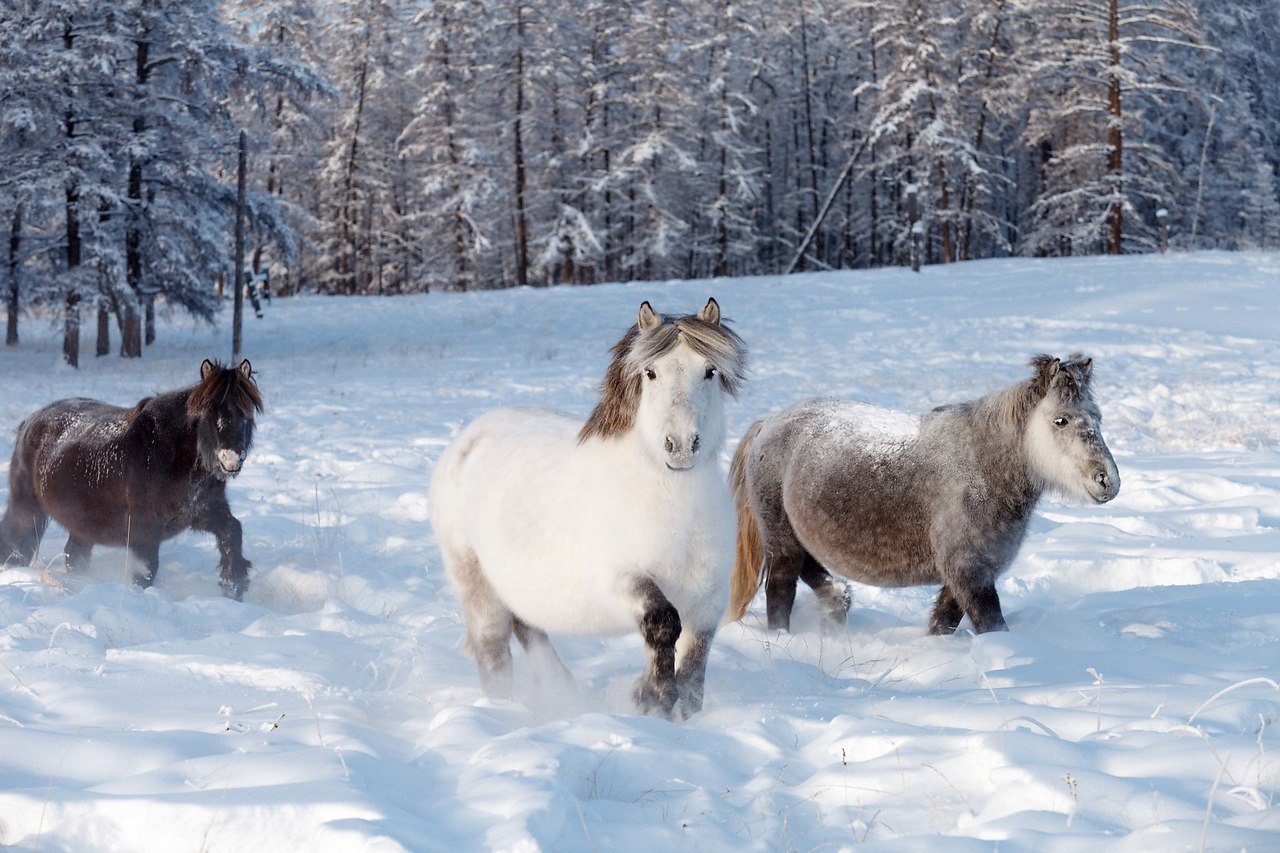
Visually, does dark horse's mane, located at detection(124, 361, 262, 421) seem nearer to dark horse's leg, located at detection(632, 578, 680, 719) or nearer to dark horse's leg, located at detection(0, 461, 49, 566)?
dark horse's leg, located at detection(0, 461, 49, 566)

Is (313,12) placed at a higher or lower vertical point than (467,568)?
higher

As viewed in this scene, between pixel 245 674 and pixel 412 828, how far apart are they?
208cm

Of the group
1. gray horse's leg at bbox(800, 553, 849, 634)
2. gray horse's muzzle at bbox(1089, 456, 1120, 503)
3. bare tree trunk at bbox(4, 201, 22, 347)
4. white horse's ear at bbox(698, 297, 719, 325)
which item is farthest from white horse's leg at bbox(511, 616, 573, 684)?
bare tree trunk at bbox(4, 201, 22, 347)

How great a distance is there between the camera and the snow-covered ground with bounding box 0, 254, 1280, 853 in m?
2.83

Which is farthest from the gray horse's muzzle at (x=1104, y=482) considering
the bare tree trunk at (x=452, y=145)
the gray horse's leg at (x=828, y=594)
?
the bare tree trunk at (x=452, y=145)

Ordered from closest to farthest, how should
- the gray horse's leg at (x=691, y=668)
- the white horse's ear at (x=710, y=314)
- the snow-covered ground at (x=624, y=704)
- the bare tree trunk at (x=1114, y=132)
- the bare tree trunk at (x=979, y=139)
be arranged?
the snow-covered ground at (x=624, y=704) < the gray horse's leg at (x=691, y=668) < the white horse's ear at (x=710, y=314) < the bare tree trunk at (x=1114, y=132) < the bare tree trunk at (x=979, y=139)

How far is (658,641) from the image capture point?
4.00 m

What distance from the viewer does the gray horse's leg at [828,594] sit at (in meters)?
6.41

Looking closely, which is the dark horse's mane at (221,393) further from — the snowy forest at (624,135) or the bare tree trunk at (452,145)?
the bare tree trunk at (452,145)

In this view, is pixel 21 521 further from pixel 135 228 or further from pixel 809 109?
pixel 809 109

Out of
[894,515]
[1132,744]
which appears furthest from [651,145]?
[1132,744]

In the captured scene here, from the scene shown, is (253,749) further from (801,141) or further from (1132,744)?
(801,141)

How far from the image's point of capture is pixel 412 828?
108 inches

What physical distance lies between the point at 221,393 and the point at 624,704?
12.3 feet
